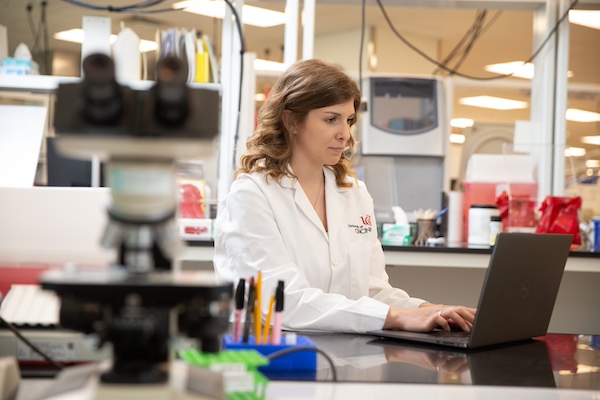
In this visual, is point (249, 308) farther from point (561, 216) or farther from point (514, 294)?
point (561, 216)

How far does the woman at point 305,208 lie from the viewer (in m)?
1.79

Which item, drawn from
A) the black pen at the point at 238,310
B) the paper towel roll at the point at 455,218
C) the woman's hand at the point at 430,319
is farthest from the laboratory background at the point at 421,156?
the black pen at the point at 238,310

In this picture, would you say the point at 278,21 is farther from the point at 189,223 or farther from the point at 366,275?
the point at 366,275

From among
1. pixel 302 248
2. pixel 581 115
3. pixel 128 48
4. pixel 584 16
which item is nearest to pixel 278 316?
pixel 302 248

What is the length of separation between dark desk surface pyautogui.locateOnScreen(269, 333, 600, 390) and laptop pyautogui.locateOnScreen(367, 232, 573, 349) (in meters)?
0.03

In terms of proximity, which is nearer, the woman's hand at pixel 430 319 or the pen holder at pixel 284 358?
the pen holder at pixel 284 358

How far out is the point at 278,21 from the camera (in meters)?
7.22

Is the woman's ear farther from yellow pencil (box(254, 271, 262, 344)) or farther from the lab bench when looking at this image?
the lab bench

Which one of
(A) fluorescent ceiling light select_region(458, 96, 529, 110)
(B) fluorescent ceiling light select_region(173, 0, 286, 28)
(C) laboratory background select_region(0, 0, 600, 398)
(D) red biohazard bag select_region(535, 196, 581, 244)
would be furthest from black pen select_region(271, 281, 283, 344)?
(A) fluorescent ceiling light select_region(458, 96, 529, 110)

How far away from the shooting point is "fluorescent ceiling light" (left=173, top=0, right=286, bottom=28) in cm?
670

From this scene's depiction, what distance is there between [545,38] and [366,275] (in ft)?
6.94

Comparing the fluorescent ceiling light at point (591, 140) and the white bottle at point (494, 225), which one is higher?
the fluorescent ceiling light at point (591, 140)

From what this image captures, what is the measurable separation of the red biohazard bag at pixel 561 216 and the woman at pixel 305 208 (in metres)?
1.34

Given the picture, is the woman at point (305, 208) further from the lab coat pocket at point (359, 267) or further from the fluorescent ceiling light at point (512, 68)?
the fluorescent ceiling light at point (512, 68)
